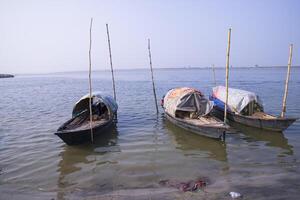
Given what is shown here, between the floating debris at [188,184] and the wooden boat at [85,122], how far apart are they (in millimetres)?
4957

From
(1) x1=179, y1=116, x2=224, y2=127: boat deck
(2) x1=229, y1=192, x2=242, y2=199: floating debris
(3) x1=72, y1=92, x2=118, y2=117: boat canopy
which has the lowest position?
(2) x1=229, y1=192, x2=242, y2=199: floating debris

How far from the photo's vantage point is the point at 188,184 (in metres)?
9.24

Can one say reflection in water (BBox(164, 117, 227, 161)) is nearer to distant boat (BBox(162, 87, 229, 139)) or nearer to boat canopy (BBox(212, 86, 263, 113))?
distant boat (BBox(162, 87, 229, 139))

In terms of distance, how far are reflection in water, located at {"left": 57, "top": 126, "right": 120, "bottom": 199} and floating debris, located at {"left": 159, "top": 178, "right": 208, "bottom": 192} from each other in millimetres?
3208

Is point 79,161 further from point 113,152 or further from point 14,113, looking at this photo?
point 14,113

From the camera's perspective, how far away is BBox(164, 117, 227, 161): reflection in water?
12.6 m

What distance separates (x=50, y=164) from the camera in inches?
462

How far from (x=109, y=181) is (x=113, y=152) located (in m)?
3.28

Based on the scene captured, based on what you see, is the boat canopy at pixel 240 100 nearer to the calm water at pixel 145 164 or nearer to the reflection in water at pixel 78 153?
the calm water at pixel 145 164

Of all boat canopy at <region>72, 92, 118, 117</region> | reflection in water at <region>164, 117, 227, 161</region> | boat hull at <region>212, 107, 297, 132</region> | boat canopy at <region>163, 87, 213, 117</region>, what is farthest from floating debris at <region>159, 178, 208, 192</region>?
boat canopy at <region>72, 92, 118, 117</region>

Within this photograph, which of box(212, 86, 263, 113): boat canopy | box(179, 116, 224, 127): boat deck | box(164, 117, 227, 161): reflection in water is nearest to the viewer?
box(164, 117, 227, 161): reflection in water

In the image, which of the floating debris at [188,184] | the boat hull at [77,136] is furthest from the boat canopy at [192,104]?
the floating debris at [188,184]

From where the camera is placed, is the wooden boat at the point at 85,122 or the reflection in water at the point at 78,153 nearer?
the reflection in water at the point at 78,153

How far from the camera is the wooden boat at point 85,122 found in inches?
502
